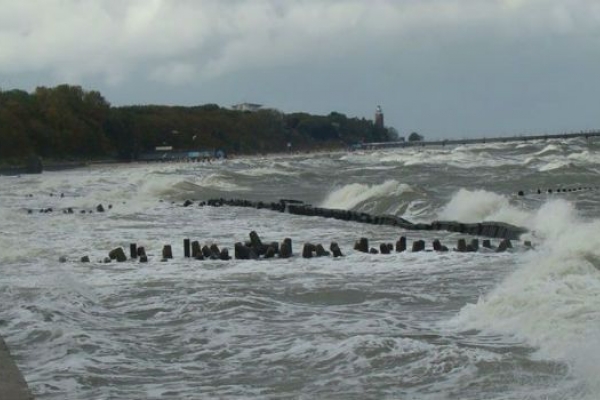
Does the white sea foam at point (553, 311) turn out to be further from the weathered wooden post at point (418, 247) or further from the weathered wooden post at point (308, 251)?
the weathered wooden post at point (308, 251)

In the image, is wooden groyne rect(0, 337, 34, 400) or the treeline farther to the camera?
the treeline

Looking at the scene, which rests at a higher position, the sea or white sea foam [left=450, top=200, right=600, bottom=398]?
white sea foam [left=450, top=200, right=600, bottom=398]

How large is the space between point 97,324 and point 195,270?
5.31 m

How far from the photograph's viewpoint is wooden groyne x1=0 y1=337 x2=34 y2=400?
7848 millimetres

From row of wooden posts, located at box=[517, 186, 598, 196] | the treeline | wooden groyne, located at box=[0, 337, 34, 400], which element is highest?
the treeline

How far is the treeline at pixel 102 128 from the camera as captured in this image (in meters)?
137

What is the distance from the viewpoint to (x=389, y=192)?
37750mm

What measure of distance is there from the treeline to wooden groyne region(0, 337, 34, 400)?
11914 cm

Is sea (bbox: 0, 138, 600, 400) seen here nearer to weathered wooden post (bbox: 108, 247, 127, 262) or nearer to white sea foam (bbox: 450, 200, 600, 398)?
white sea foam (bbox: 450, 200, 600, 398)

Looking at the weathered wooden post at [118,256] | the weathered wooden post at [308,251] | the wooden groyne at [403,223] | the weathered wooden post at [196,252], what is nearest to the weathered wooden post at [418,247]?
the weathered wooden post at [308,251]

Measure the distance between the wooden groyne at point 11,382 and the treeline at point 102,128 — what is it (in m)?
119

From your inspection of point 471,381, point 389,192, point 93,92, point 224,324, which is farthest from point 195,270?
point 93,92

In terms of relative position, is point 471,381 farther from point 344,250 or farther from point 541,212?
point 541,212

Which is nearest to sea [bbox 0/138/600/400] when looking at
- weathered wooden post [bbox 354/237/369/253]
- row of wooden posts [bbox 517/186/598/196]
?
weathered wooden post [bbox 354/237/369/253]
